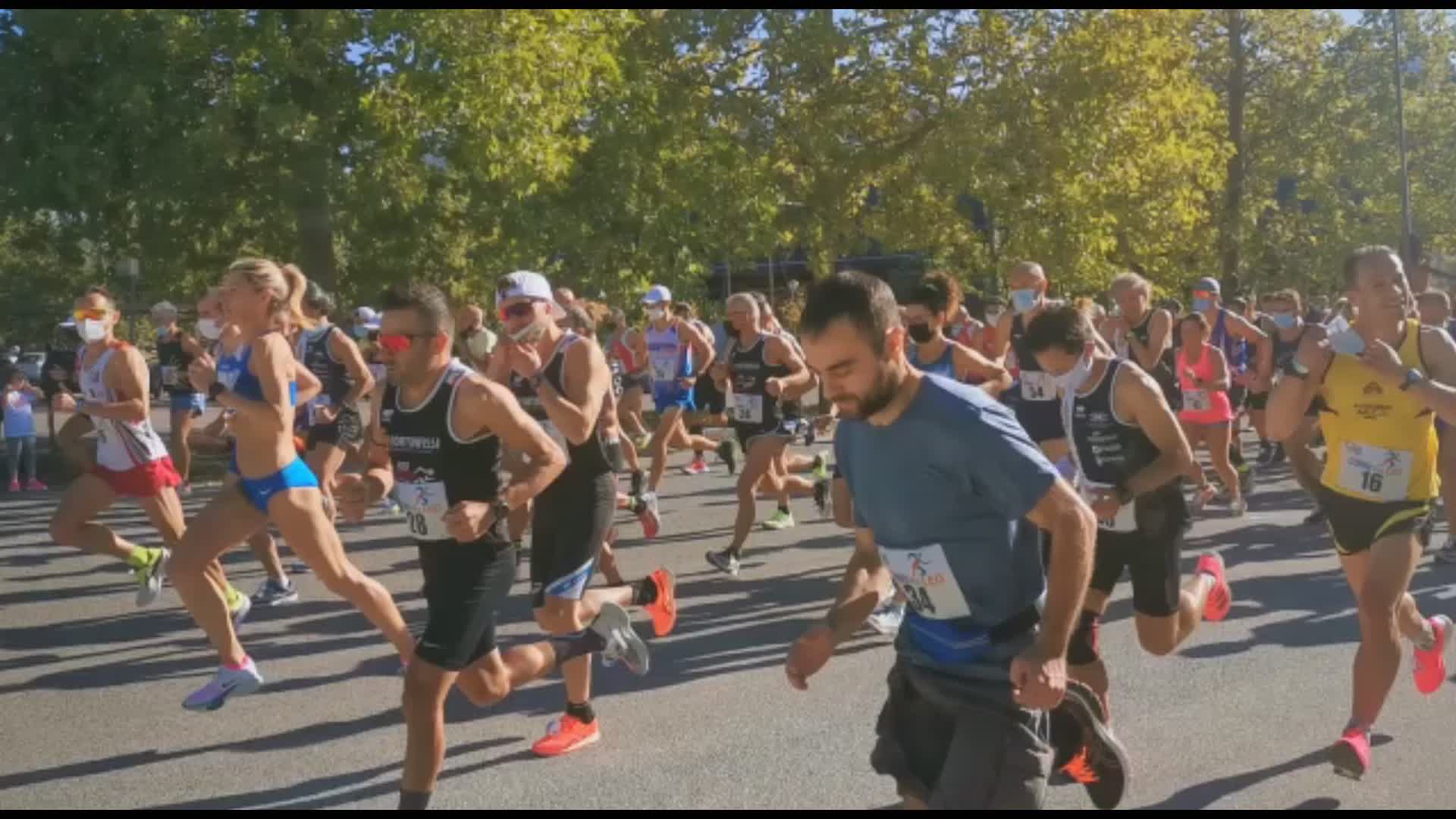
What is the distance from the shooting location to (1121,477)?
5.11m

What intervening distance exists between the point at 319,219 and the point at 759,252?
8.11 meters

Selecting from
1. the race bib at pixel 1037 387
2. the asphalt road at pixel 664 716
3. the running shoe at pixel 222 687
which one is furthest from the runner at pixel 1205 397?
the running shoe at pixel 222 687

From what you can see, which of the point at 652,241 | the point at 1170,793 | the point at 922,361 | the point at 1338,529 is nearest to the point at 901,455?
the point at 1170,793

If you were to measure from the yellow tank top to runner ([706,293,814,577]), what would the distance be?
166 inches

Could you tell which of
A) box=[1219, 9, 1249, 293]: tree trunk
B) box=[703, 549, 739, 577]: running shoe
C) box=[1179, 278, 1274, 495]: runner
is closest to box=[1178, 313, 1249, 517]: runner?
box=[1179, 278, 1274, 495]: runner

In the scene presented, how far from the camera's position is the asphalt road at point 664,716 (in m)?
4.96

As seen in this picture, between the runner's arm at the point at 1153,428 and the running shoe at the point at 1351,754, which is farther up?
the runner's arm at the point at 1153,428

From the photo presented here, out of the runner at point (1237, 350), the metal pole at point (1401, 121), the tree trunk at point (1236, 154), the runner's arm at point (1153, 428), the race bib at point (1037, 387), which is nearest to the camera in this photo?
the runner's arm at point (1153, 428)

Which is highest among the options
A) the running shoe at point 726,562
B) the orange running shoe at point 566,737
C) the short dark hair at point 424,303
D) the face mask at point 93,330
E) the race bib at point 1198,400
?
the short dark hair at point 424,303

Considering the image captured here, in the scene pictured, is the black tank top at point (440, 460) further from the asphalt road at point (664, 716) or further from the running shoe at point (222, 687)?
the running shoe at point (222, 687)

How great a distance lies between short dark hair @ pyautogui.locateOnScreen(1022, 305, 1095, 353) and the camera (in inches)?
196

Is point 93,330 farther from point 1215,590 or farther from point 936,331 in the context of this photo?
point 1215,590

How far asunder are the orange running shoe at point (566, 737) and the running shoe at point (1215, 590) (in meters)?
2.46

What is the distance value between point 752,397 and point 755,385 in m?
0.11
